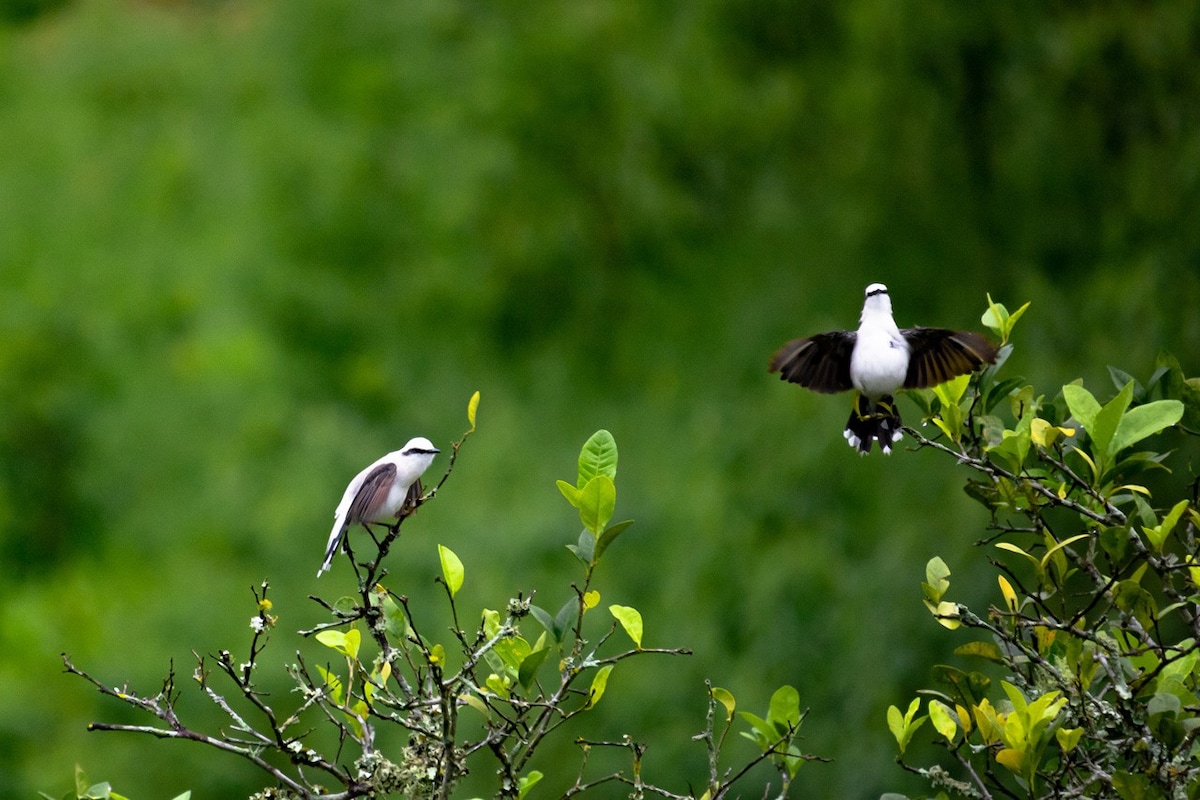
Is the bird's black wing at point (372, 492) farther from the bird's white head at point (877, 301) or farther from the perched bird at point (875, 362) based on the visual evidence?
the bird's white head at point (877, 301)

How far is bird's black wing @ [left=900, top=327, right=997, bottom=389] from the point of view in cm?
226

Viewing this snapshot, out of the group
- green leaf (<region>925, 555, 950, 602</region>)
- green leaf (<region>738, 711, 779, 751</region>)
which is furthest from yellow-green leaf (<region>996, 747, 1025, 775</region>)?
green leaf (<region>738, 711, 779, 751</region>)

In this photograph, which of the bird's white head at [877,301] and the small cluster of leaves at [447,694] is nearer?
the small cluster of leaves at [447,694]

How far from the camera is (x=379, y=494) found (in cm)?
246

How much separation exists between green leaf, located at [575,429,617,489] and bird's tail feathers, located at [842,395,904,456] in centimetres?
74

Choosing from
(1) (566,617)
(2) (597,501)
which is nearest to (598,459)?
(2) (597,501)

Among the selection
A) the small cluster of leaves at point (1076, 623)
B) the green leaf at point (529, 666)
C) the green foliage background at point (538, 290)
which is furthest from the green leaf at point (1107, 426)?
the green foliage background at point (538, 290)

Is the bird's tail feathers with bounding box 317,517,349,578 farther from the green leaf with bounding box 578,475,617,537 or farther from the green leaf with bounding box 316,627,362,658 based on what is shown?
the green leaf with bounding box 578,475,617,537

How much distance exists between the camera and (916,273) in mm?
5574

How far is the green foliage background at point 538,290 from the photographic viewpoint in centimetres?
506

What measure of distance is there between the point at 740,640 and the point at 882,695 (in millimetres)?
815

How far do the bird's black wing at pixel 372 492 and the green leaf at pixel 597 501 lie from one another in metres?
0.61

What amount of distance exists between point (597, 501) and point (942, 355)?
2.64 ft

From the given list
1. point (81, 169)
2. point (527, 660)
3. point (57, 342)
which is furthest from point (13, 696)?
point (527, 660)
